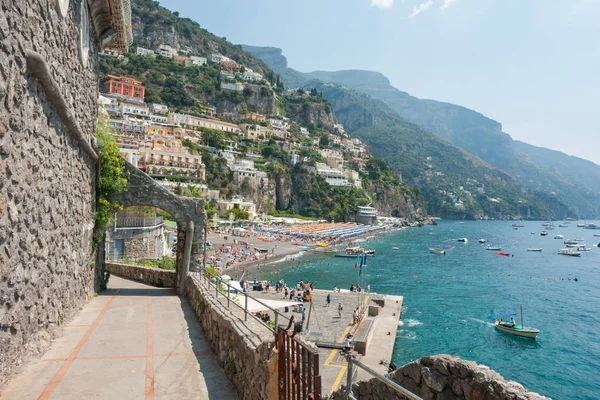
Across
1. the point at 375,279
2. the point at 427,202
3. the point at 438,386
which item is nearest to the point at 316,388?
the point at 438,386

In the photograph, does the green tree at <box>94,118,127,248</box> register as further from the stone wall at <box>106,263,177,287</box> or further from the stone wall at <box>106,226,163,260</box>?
the stone wall at <box>106,226,163,260</box>

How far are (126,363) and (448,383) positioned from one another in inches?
188

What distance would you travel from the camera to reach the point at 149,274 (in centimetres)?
1474

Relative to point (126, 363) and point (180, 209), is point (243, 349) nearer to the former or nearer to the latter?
point (126, 363)

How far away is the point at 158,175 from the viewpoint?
77625 millimetres

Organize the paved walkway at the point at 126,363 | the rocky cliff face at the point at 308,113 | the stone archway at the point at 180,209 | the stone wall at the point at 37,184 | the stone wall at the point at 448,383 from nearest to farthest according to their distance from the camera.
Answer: the stone wall at the point at 448,383 < the stone wall at the point at 37,184 < the paved walkway at the point at 126,363 < the stone archway at the point at 180,209 < the rocky cliff face at the point at 308,113

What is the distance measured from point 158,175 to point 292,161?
54.4m

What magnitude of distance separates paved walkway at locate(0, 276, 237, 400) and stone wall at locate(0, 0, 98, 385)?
0.34m

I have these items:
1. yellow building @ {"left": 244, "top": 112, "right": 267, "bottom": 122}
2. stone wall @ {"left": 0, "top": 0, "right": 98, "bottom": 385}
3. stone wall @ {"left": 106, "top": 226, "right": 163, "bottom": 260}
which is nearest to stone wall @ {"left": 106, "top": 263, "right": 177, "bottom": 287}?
stone wall @ {"left": 0, "top": 0, "right": 98, "bottom": 385}

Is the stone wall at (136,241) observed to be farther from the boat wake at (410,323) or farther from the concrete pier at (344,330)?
the boat wake at (410,323)

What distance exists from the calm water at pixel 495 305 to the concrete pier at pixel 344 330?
3.77 ft

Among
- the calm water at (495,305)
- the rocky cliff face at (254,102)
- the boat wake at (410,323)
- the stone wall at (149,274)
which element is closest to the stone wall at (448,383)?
the stone wall at (149,274)

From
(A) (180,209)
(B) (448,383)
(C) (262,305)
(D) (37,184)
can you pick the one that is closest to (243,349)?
(B) (448,383)

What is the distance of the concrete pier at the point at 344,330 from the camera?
1767 cm
